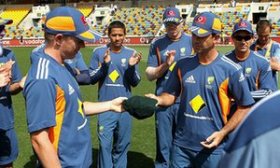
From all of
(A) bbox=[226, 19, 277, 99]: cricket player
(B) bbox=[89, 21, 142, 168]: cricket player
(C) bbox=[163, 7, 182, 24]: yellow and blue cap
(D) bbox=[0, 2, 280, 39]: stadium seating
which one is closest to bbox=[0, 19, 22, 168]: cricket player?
(B) bbox=[89, 21, 142, 168]: cricket player

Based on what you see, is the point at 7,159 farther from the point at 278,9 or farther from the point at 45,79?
the point at 278,9

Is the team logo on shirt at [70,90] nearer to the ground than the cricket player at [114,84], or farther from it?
farther from it

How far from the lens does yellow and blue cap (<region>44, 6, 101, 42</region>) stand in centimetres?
318

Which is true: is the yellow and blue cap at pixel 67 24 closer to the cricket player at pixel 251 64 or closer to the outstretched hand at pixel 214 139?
the outstretched hand at pixel 214 139

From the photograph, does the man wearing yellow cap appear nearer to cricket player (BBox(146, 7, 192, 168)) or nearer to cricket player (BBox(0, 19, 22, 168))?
cricket player (BBox(0, 19, 22, 168))

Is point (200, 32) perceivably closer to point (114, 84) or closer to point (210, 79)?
point (210, 79)

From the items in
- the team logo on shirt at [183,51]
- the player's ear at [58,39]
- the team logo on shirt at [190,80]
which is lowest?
the team logo on shirt at [183,51]

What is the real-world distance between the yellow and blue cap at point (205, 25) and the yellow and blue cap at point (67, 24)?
138 cm

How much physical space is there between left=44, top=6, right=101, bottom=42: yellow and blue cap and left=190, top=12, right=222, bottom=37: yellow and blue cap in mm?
1375

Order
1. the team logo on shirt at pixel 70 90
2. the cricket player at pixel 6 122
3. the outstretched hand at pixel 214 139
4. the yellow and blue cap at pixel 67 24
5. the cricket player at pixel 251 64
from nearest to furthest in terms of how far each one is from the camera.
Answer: the yellow and blue cap at pixel 67 24 → the team logo on shirt at pixel 70 90 → the outstretched hand at pixel 214 139 → the cricket player at pixel 6 122 → the cricket player at pixel 251 64

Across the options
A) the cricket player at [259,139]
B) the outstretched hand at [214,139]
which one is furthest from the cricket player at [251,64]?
the cricket player at [259,139]

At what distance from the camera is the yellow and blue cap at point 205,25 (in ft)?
13.8

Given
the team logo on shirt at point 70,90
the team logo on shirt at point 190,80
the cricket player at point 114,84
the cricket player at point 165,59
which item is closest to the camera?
the team logo on shirt at point 70,90

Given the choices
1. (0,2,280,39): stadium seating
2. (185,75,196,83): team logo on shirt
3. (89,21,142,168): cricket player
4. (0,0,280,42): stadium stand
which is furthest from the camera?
(0,0,280,42): stadium stand
